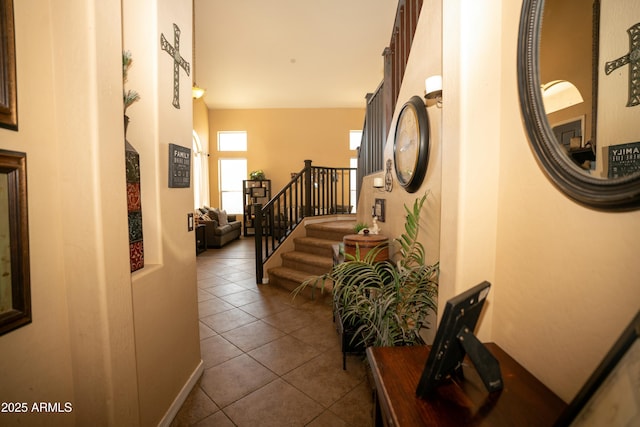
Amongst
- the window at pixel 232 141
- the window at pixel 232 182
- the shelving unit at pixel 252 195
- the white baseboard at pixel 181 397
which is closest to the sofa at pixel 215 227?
the shelving unit at pixel 252 195

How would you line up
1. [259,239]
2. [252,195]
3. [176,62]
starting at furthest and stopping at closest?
[252,195] < [259,239] < [176,62]

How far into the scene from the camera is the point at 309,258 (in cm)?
416

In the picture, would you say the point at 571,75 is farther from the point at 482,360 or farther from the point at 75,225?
the point at 75,225

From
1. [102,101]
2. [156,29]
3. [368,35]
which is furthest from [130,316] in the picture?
[368,35]

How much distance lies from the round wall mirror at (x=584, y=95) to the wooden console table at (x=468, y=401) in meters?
0.62

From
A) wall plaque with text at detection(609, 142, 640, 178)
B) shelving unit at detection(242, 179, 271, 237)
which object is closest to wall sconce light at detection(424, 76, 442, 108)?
wall plaque with text at detection(609, 142, 640, 178)

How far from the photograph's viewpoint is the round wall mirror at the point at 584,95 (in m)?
0.68

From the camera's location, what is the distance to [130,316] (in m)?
1.29

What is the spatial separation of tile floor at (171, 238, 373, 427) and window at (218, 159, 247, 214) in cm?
628

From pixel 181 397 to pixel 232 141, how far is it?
873 cm

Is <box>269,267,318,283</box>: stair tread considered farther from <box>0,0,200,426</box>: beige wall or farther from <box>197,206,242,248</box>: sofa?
<box>197,206,242,248</box>: sofa

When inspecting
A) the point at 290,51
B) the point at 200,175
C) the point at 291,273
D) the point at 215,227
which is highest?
the point at 290,51

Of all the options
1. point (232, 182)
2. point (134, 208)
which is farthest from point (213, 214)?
point (134, 208)

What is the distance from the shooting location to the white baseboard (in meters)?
1.66
